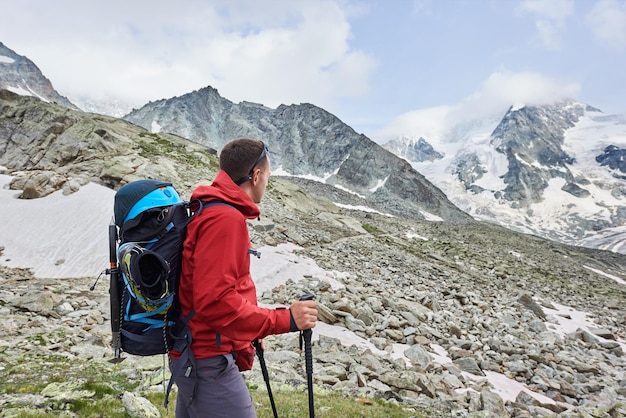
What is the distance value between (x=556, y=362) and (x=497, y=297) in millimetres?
14869

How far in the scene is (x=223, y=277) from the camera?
295 cm

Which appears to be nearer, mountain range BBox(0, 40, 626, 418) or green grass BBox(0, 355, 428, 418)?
green grass BBox(0, 355, 428, 418)

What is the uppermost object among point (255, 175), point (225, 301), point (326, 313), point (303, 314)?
point (255, 175)

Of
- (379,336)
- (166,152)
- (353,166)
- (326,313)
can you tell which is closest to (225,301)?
(326,313)

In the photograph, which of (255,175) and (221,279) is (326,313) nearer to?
(255,175)

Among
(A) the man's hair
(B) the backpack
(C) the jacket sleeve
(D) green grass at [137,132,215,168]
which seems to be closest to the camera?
(C) the jacket sleeve

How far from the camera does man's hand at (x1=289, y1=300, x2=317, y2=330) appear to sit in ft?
11.4

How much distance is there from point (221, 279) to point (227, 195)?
795 mm

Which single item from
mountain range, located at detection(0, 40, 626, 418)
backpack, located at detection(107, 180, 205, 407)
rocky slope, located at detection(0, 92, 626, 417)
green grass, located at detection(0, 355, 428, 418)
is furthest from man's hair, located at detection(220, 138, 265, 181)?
rocky slope, located at detection(0, 92, 626, 417)

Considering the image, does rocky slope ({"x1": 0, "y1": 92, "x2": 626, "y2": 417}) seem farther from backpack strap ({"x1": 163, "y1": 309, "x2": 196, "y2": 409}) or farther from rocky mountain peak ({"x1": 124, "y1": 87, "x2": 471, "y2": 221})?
rocky mountain peak ({"x1": 124, "y1": 87, "x2": 471, "y2": 221})

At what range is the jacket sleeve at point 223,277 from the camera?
116 inches

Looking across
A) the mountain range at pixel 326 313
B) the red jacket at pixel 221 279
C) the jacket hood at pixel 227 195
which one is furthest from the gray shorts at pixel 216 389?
the mountain range at pixel 326 313

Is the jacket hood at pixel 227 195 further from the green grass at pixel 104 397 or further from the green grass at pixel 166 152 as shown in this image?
the green grass at pixel 166 152

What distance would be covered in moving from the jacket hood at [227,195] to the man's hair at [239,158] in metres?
0.09
